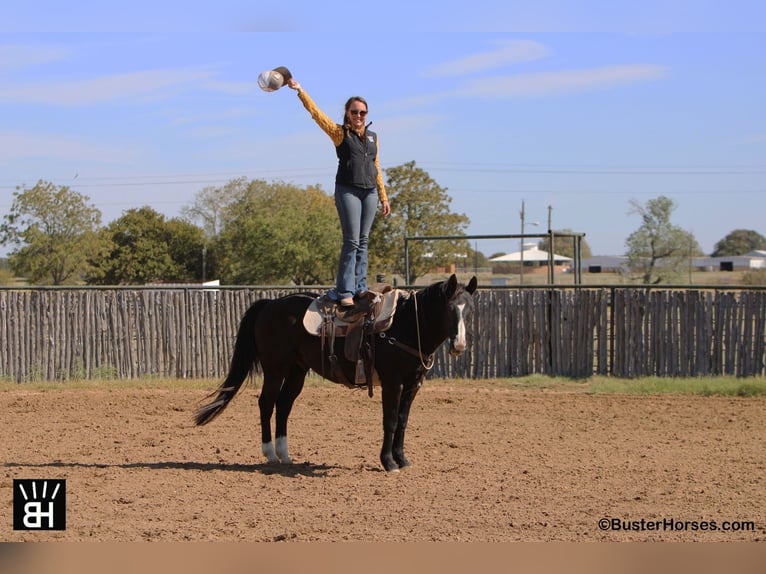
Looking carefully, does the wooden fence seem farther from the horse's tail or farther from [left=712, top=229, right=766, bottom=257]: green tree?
[left=712, top=229, right=766, bottom=257]: green tree

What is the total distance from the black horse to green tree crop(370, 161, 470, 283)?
25.6 metres

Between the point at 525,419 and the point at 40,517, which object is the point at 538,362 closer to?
the point at 525,419

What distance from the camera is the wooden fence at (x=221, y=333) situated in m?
15.7

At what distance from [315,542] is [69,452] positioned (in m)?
4.70

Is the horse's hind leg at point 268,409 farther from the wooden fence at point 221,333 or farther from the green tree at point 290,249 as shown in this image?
the green tree at point 290,249

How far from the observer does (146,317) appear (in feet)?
52.9

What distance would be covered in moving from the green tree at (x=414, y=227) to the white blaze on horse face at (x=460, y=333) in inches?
1062

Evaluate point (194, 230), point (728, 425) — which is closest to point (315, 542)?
point (728, 425)

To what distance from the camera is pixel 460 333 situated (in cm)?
755

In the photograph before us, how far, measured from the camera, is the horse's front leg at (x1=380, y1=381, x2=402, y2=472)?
827 centimetres

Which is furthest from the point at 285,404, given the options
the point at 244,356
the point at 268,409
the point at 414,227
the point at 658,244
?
the point at 658,244

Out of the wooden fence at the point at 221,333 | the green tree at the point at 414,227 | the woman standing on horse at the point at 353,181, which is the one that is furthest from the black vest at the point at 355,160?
the green tree at the point at 414,227

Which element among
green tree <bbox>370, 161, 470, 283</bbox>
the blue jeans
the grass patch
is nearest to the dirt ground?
the grass patch

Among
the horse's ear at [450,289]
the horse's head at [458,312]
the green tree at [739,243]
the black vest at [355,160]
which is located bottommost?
the horse's head at [458,312]
